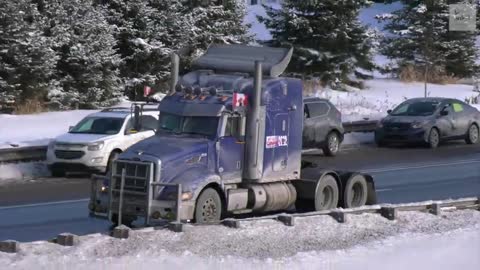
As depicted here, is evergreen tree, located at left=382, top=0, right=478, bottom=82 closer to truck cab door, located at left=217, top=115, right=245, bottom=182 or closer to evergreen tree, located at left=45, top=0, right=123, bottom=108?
evergreen tree, located at left=45, top=0, right=123, bottom=108

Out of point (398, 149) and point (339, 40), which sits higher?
point (339, 40)

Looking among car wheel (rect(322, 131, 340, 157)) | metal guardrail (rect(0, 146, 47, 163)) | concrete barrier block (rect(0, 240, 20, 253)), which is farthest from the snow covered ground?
car wheel (rect(322, 131, 340, 157))

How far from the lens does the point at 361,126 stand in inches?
1213

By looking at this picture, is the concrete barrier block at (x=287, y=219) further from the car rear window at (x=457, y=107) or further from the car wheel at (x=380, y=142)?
the car rear window at (x=457, y=107)

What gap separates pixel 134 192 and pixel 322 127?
45.4ft

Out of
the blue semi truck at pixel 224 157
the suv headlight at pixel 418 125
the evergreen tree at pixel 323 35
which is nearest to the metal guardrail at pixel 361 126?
the suv headlight at pixel 418 125

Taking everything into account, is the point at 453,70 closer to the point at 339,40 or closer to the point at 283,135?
the point at 339,40

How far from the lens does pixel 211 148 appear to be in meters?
13.8

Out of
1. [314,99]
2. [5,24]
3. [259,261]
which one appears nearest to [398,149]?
[314,99]

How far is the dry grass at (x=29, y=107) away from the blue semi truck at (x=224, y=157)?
55.5 feet

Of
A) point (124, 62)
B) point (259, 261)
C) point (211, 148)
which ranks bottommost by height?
point (259, 261)

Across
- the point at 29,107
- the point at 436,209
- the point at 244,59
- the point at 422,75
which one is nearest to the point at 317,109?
the point at 29,107

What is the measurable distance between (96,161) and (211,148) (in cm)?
893

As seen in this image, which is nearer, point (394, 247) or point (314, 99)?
point (394, 247)
